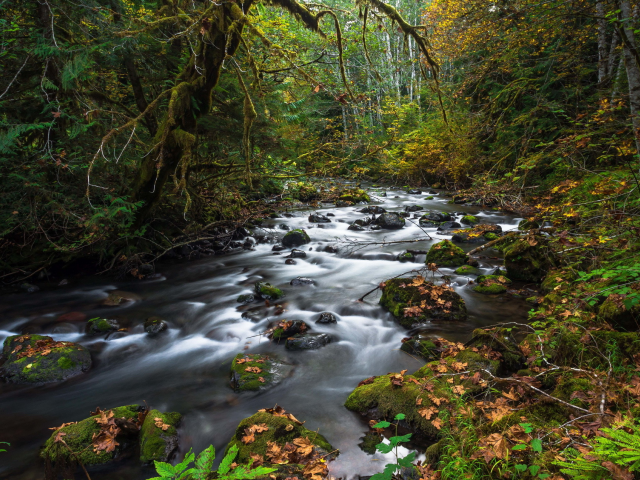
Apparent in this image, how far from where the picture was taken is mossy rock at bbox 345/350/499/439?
330cm

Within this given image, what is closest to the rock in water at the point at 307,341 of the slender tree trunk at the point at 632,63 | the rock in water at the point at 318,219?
the slender tree trunk at the point at 632,63

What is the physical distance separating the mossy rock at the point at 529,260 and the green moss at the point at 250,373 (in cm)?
498

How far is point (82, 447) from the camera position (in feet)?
10.4

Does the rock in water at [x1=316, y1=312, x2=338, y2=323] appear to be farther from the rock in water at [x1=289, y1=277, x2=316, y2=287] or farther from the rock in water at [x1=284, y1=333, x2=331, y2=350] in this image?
the rock in water at [x1=289, y1=277, x2=316, y2=287]

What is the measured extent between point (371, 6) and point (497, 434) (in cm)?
631

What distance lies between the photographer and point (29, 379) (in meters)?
4.54

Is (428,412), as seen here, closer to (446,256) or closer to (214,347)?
(214,347)

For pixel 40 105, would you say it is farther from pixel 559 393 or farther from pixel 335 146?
pixel 559 393

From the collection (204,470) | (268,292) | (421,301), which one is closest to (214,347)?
(268,292)

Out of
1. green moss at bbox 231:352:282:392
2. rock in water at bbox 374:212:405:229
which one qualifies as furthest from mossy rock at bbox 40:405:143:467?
rock in water at bbox 374:212:405:229

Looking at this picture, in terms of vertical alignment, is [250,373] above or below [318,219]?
below

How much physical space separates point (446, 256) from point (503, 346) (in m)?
4.16

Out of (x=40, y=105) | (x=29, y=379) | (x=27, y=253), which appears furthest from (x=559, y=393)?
(x=27, y=253)

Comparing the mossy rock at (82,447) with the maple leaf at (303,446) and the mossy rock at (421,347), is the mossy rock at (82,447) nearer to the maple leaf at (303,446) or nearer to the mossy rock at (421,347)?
the maple leaf at (303,446)
